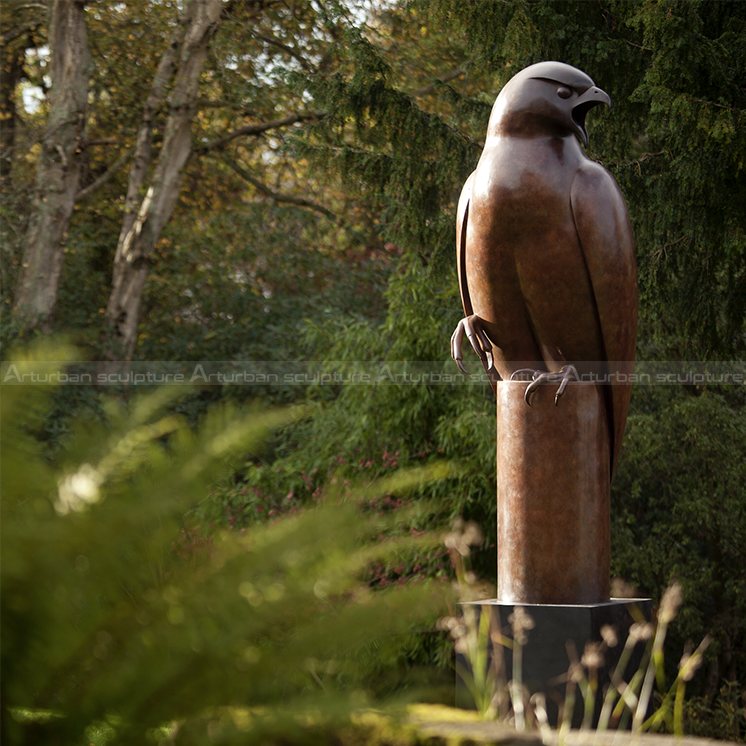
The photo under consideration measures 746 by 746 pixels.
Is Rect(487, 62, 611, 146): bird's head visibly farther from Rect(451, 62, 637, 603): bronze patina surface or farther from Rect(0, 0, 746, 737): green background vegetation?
Rect(0, 0, 746, 737): green background vegetation

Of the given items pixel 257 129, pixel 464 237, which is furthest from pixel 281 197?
pixel 464 237

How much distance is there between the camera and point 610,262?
3.06 m

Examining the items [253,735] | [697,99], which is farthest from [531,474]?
[697,99]

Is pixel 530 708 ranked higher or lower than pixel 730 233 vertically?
lower

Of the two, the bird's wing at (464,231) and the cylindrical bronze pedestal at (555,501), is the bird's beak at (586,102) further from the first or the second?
the cylindrical bronze pedestal at (555,501)

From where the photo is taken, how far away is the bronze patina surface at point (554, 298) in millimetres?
3045

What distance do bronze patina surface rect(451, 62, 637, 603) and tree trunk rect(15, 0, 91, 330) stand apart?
658 cm

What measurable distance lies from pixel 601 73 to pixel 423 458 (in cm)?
340

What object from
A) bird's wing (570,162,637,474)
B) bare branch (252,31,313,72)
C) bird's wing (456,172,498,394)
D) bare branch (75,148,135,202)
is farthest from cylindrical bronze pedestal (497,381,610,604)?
bare branch (75,148,135,202)

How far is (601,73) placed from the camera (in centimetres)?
591

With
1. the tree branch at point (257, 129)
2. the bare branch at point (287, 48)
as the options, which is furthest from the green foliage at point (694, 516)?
the bare branch at point (287, 48)

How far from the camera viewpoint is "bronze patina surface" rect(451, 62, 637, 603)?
120 inches

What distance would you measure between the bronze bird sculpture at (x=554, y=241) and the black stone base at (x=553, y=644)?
2.25 feet

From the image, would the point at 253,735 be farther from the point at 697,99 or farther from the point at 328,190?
the point at 328,190
